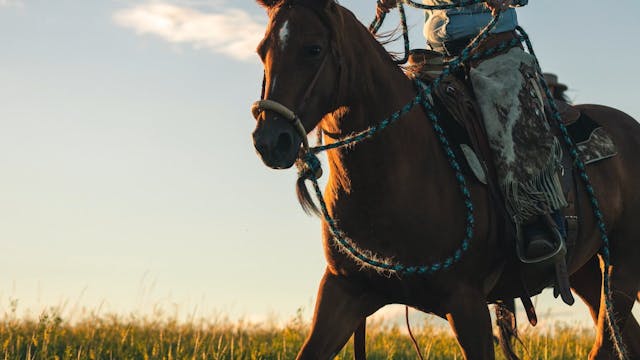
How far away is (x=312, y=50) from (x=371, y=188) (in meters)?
0.96

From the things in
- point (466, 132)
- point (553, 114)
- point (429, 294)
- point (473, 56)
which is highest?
point (473, 56)

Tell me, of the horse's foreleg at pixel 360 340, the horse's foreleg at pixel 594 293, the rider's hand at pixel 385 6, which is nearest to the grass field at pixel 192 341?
the horse's foreleg at pixel 594 293

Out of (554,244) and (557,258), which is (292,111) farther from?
(557,258)

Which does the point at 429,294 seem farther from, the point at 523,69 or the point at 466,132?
the point at 523,69

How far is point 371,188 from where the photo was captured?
15.3ft

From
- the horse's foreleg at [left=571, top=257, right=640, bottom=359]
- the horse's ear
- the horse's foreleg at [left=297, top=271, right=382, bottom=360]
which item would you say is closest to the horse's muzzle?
the horse's ear

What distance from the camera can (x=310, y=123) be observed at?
415cm

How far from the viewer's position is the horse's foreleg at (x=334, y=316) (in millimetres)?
4883

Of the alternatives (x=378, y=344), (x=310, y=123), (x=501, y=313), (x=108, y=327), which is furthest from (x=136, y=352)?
(x=310, y=123)

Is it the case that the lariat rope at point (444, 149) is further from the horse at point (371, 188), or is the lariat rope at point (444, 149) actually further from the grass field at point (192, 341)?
the grass field at point (192, 341)

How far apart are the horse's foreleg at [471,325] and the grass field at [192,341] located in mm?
3436

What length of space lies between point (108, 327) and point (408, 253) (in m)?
5.71

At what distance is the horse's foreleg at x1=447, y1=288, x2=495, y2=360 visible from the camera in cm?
468

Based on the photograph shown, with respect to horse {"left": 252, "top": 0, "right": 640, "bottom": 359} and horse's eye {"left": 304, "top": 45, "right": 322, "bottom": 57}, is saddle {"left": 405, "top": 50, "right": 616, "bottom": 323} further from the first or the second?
horse's eye {"left": 304, "top": 45, "right": 322, "bottom": 57}
